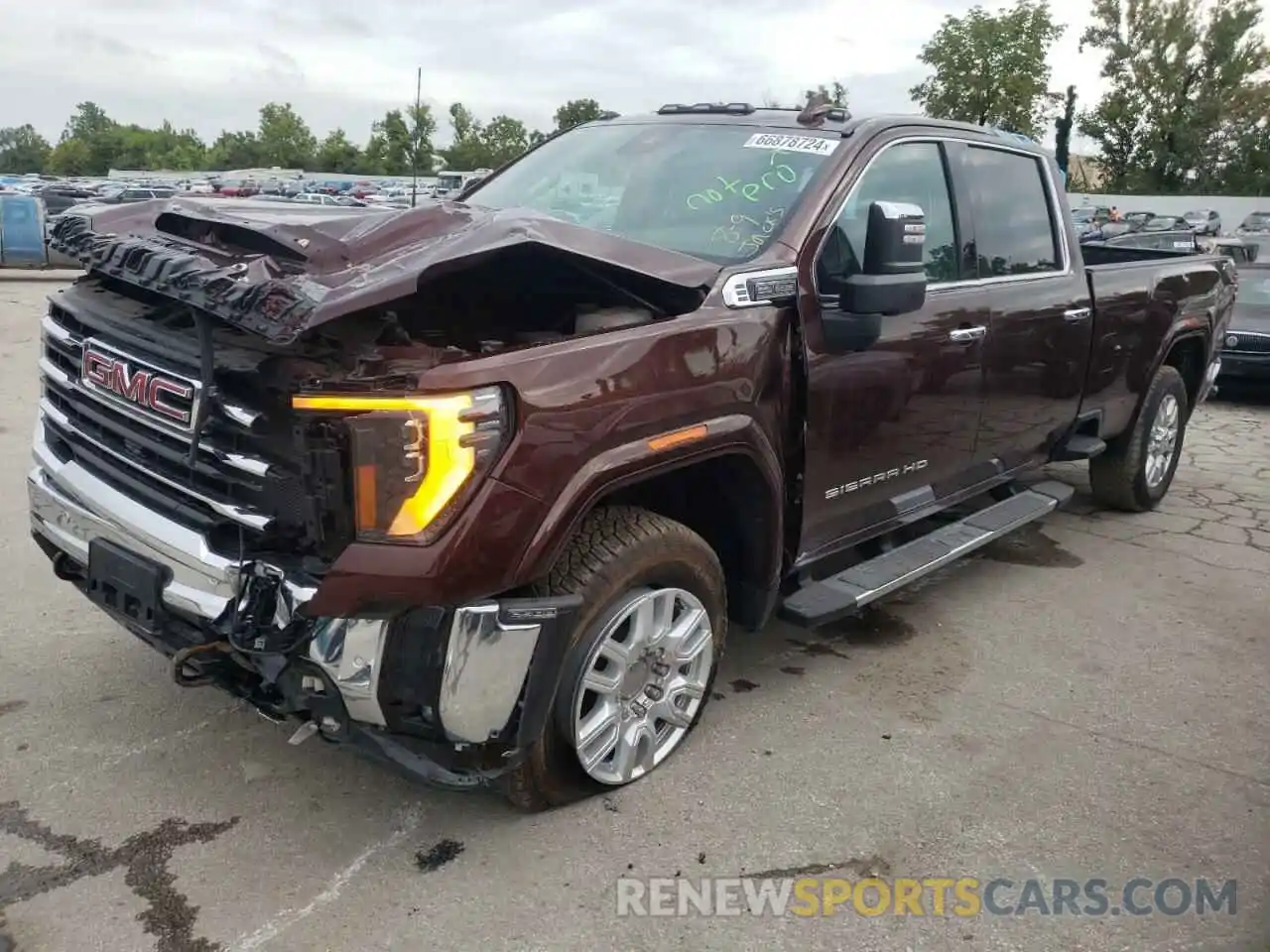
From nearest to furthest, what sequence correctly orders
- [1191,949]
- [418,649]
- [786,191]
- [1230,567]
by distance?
[418,649] → [1191,949] → [786,191] → [1230,567]

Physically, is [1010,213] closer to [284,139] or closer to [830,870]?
[830,870]

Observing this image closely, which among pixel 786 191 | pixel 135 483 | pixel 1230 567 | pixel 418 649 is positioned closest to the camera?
pixel 418 649

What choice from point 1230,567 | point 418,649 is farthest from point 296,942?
point 1230,567

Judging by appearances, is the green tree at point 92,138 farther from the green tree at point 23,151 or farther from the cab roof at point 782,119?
the cab roof at point 782,119

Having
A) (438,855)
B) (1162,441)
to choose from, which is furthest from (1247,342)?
(438,855)

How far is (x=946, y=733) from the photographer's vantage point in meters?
3.62

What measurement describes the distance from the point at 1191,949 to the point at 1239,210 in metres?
52.7

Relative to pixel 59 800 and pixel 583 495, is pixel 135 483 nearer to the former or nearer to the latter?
pixel 59 800

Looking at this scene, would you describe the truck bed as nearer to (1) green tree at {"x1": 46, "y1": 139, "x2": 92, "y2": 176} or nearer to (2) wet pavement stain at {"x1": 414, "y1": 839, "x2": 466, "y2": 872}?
(2) wet pavement stain at {"x1": 414, "y1": 839, "x2": 466, "y2": 872}

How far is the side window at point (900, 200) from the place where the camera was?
3.49m

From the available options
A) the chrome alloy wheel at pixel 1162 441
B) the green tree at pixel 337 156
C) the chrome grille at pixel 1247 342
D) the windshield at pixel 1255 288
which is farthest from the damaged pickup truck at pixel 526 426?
the green tree at pixel 337 156

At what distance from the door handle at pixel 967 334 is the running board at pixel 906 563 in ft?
2.68

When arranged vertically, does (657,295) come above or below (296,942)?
above

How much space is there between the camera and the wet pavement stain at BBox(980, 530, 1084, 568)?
548 cm
